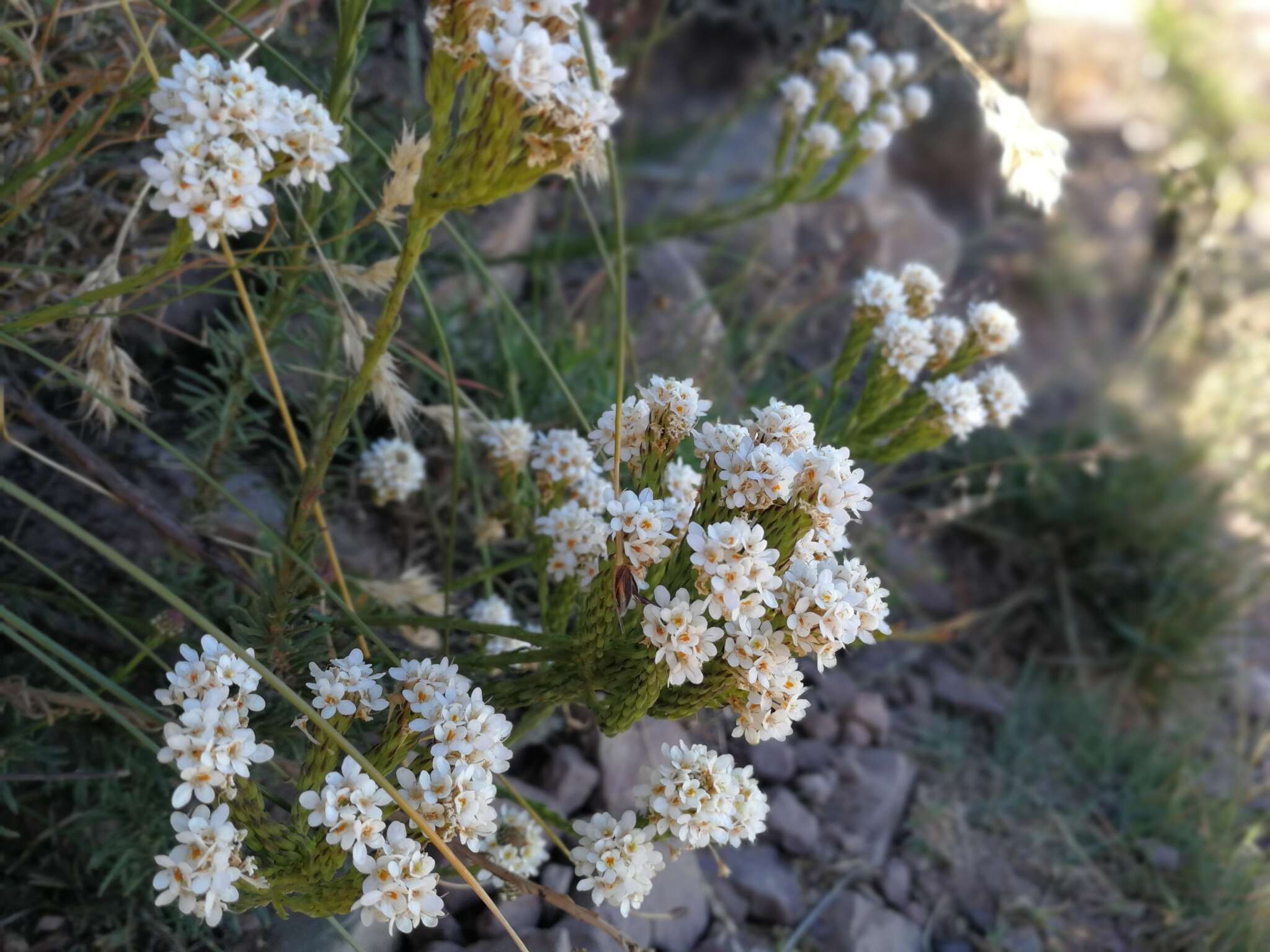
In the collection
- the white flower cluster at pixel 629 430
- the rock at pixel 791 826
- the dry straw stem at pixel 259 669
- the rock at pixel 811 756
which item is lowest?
the rock at pixel 791 826

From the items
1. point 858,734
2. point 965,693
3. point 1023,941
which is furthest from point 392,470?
point 965,693

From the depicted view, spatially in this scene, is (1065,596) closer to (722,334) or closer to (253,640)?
(722,334)

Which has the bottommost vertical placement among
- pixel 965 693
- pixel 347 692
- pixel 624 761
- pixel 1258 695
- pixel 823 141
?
pixel 624 761

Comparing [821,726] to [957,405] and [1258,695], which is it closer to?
[957,405]

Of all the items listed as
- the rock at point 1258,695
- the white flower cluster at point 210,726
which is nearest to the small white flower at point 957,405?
the white flower cluster at point 210,726

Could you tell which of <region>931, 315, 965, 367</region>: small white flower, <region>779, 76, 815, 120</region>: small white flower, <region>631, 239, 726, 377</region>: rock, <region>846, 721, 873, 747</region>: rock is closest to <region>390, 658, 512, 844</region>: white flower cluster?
<region>931, 315, 965, 367</region>: small white flower

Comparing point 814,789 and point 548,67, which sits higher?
point 548,67

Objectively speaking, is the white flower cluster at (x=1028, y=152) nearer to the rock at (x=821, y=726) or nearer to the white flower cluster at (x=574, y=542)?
the white flower cluster at (x=574, y=542)

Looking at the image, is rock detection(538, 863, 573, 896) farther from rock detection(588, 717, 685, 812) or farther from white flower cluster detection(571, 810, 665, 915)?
white flower cluster detection(571, 810, 665, 915)
